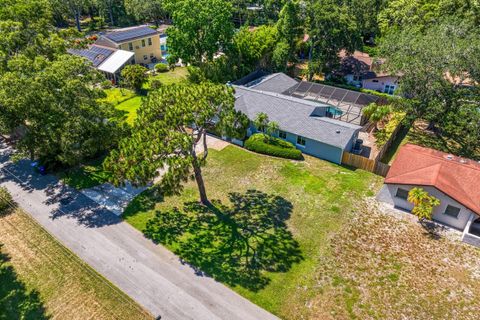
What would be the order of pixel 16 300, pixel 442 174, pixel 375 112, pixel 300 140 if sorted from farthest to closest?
pixel 375 112, pixel 300 140, pixel 442 174, pixel 16 300

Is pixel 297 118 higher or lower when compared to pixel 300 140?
higher

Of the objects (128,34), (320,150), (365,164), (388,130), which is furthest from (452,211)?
(128,34)

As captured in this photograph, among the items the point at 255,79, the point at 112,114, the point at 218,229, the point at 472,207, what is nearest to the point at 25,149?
the point at 112,114

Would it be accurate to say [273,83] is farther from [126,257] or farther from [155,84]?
[126,257]

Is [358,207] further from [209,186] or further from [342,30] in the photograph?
[342,30]

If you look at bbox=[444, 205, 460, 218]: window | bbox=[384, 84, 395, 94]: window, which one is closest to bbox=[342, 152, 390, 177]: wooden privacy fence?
bbox=[444, 205, 460, 218]: window

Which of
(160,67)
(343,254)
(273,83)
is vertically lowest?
(343,254)

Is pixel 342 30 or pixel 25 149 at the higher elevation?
pixel 342 30

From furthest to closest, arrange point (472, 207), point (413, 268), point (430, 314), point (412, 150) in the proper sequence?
point (412, 150) → point (472, 207) → point (413, 268) → point (430, 314)
